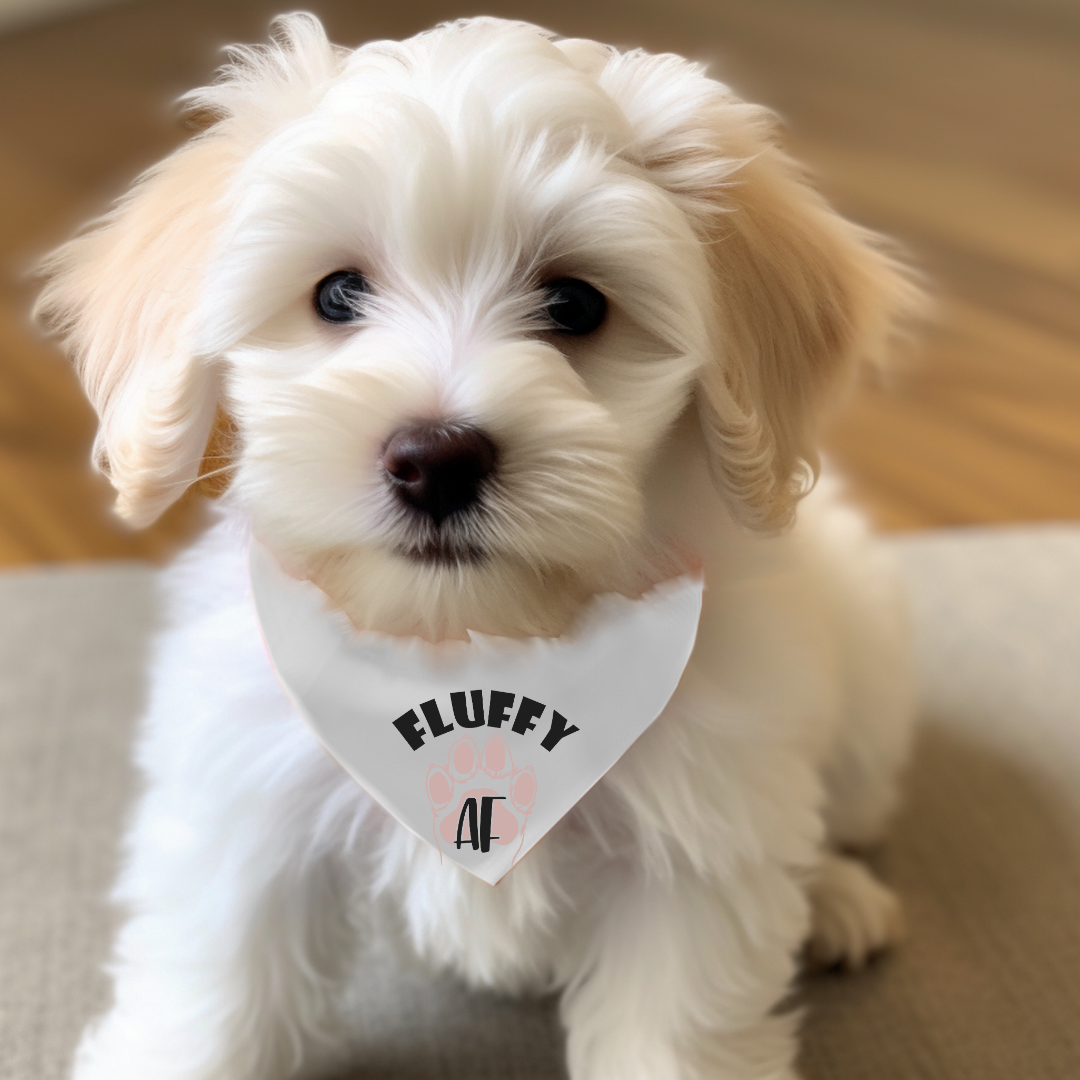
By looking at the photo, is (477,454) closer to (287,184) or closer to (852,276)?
(287,184)

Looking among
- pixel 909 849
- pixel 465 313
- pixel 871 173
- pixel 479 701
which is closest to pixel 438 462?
pixel 465 313

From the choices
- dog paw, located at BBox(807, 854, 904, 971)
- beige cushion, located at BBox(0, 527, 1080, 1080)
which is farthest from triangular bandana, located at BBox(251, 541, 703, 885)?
dog paw, located at BBox(807, 854, 904, 971)

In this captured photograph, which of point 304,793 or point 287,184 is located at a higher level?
point 287,184

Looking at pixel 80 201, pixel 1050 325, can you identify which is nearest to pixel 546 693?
pixel 1050 325

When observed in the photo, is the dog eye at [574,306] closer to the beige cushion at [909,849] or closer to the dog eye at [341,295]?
the dog eye at [341,295]

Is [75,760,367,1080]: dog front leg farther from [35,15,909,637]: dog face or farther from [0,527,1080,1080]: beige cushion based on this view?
[35,15,909,637]: dog face

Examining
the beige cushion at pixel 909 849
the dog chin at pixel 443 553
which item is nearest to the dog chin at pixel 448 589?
the dog chin at pixel 443 553
